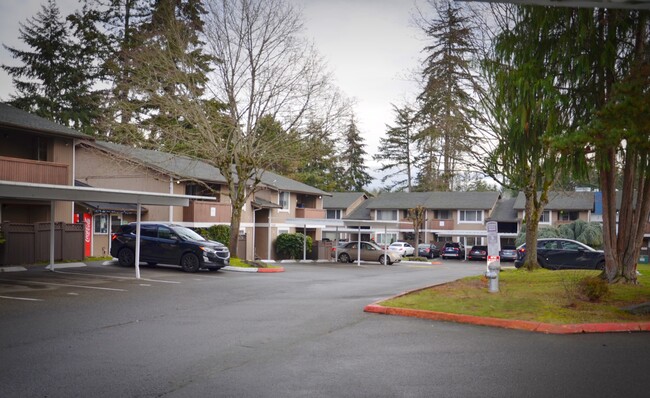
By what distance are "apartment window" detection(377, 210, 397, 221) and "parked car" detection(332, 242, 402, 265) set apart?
92.3 feet

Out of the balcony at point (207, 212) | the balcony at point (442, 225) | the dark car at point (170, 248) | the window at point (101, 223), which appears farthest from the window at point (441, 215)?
the dark car at point (170, 248)

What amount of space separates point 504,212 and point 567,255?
36903 mm

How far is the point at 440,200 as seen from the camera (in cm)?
6372

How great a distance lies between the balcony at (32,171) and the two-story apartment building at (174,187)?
115 inches

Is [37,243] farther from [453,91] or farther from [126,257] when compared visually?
[453,91]

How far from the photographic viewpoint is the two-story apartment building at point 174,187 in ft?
101

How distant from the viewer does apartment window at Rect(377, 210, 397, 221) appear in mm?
66125

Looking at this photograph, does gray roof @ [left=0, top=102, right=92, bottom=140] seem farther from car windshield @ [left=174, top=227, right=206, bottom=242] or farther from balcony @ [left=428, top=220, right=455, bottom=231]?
balcony @ [left=428, top=220, right=455, bottom=231]

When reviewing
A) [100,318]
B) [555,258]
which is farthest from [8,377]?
[555,258]

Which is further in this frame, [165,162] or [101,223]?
[101,223]

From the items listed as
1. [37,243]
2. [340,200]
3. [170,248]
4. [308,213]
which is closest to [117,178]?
[37,243]

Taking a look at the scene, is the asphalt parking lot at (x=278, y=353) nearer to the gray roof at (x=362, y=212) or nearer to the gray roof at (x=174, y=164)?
the gray roof at (x=174, y=164)

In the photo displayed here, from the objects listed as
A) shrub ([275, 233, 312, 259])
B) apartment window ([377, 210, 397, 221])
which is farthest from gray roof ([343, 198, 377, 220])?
shrub ([275, 233, 312, 259])

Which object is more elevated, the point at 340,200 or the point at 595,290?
the point at 340,200
